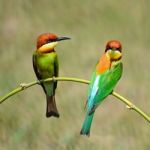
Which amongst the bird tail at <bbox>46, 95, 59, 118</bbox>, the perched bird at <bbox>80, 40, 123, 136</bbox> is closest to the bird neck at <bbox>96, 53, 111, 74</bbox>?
the perched bird at <bbox>80, 40, 123, 136</bbox>

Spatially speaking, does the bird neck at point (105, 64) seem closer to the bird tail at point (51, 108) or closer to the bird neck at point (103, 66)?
the bird neck at point (103, 66)

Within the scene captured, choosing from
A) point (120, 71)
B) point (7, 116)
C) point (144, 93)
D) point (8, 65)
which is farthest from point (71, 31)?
point (120, 71)

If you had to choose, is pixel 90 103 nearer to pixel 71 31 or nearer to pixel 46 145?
pixel 46 145

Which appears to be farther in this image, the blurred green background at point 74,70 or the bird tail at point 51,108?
the blurred green background at point 74,70

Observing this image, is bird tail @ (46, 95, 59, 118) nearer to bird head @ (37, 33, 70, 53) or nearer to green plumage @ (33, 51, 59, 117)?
green plumage @ (33, 51, 59, 117)

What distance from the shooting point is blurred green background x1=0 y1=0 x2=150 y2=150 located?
3.24 meters

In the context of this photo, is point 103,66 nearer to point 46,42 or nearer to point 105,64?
point 105,64

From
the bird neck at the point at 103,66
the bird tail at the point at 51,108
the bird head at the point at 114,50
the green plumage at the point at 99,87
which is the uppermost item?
the bird head at the point at 114,50

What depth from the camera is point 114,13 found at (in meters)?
6.42

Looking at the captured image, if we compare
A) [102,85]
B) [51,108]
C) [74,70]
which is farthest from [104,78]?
[74,70]

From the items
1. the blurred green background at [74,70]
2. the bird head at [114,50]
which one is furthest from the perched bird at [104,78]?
the blurred green background at [74,70]

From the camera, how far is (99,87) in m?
1.75

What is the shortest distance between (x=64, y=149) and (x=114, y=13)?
3963mm

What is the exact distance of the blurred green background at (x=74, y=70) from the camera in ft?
10.6
